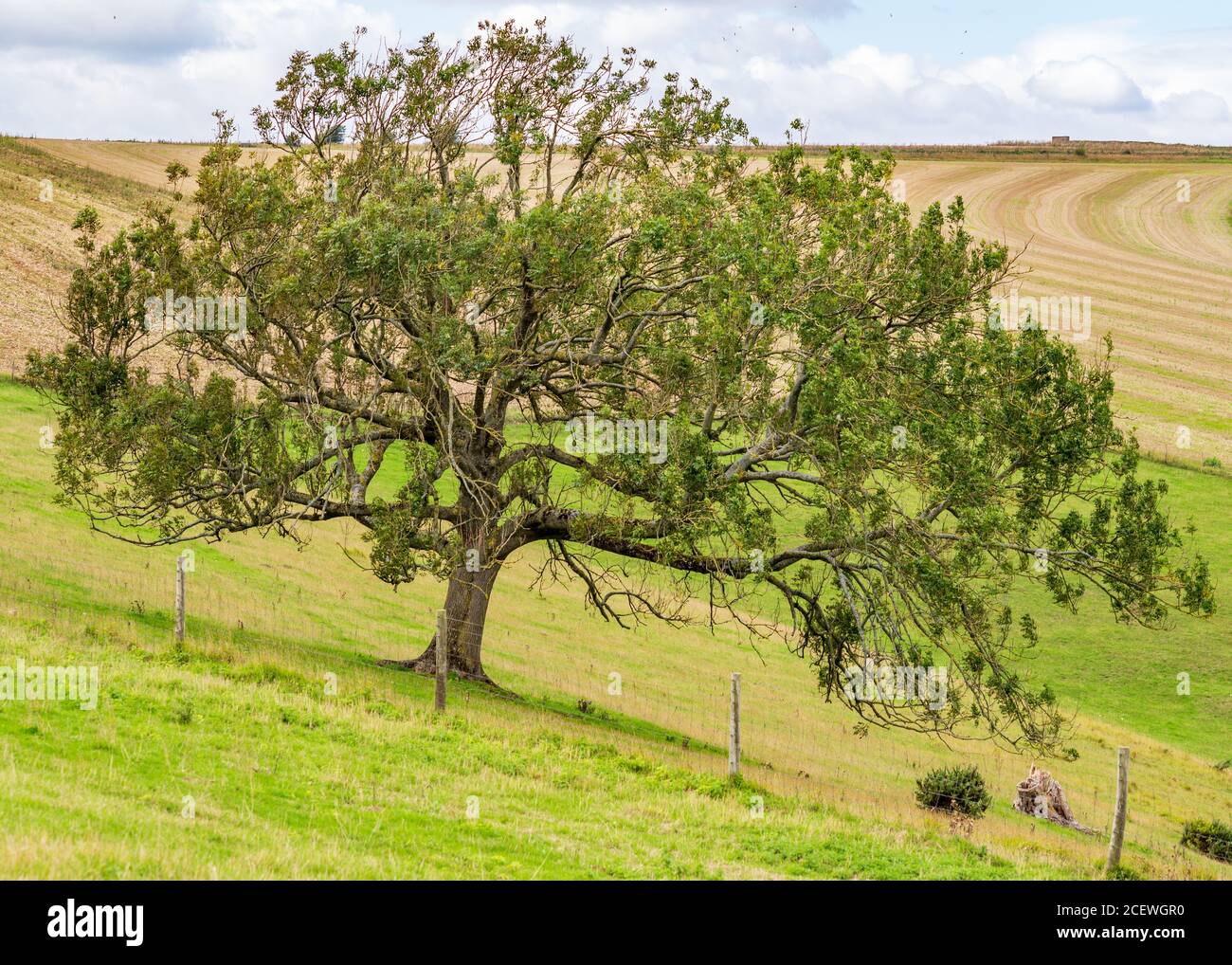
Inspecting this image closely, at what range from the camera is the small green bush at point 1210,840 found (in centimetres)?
2550

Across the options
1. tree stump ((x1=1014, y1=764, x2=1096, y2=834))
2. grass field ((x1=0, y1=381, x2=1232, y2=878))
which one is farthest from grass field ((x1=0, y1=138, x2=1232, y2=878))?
tree stump ((x1=1014, y1=764, x2=1096, y2=834))

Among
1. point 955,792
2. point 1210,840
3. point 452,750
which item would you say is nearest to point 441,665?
point 452,750

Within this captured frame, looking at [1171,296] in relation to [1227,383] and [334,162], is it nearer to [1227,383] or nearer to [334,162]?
[1227,383]

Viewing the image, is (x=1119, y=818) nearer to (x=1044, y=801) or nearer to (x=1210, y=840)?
(x=1044, y=801)

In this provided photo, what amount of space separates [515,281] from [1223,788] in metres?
23.6

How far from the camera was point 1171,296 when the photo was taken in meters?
80.4

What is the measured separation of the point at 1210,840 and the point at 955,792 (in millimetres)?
6518

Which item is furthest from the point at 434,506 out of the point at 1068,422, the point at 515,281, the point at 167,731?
the point at 1068,422

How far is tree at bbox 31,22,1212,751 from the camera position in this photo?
2244cm

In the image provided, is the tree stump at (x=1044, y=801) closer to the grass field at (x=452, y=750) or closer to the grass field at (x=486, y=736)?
the grass field at (x=452, y=750)

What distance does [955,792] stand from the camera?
23.9 meters

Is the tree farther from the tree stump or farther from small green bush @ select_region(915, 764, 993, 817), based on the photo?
the tree stump

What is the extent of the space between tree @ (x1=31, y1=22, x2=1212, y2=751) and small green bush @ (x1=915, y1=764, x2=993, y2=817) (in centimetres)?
114

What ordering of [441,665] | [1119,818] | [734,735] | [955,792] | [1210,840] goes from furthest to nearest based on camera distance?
[1210,840] → [955,792] → [441,665] → [734,735] → [1119,818]
